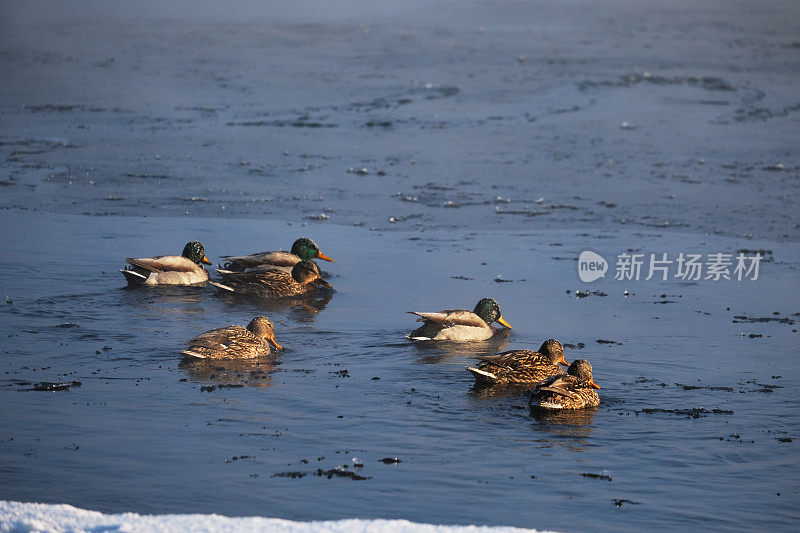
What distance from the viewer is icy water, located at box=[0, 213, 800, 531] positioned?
7.01 metres

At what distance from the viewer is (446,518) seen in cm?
668

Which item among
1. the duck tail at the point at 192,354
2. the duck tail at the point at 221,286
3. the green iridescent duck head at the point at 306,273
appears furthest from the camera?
the green iridescent duck head at the point at 306,273

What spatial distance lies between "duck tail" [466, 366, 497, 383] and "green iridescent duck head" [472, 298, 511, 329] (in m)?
1.66

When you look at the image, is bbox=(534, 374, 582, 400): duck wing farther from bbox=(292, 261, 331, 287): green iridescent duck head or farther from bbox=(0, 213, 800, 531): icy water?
bbox=(292, 261, 331, 287): green iridescent duck head

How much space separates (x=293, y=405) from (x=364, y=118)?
18.7 metres

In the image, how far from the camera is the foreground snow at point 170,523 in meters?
5.99

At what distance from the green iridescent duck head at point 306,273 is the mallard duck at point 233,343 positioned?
2935mm

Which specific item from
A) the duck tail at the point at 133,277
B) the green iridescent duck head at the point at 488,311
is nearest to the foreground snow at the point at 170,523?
the green iridescent duck head at the point at 488,311

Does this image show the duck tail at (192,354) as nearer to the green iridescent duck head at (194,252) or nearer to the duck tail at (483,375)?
the duck tail at (483,375)

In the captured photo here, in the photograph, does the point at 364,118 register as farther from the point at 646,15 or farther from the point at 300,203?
the point at 646,15

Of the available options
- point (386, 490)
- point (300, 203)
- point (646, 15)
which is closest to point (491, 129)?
point (300, 203)

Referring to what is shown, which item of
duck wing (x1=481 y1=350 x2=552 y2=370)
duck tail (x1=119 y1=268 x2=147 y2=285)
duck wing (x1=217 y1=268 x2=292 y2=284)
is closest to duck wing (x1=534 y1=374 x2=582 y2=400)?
duck wing (x1=481 y1=350 x2=552 y2=370)

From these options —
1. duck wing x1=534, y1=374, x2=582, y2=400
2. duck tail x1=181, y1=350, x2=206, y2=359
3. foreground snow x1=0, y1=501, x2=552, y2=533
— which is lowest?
foreground snow x1=0, y1=501, x2=552, y2=533

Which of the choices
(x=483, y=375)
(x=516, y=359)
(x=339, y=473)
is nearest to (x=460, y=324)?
(x=516, y=359)
